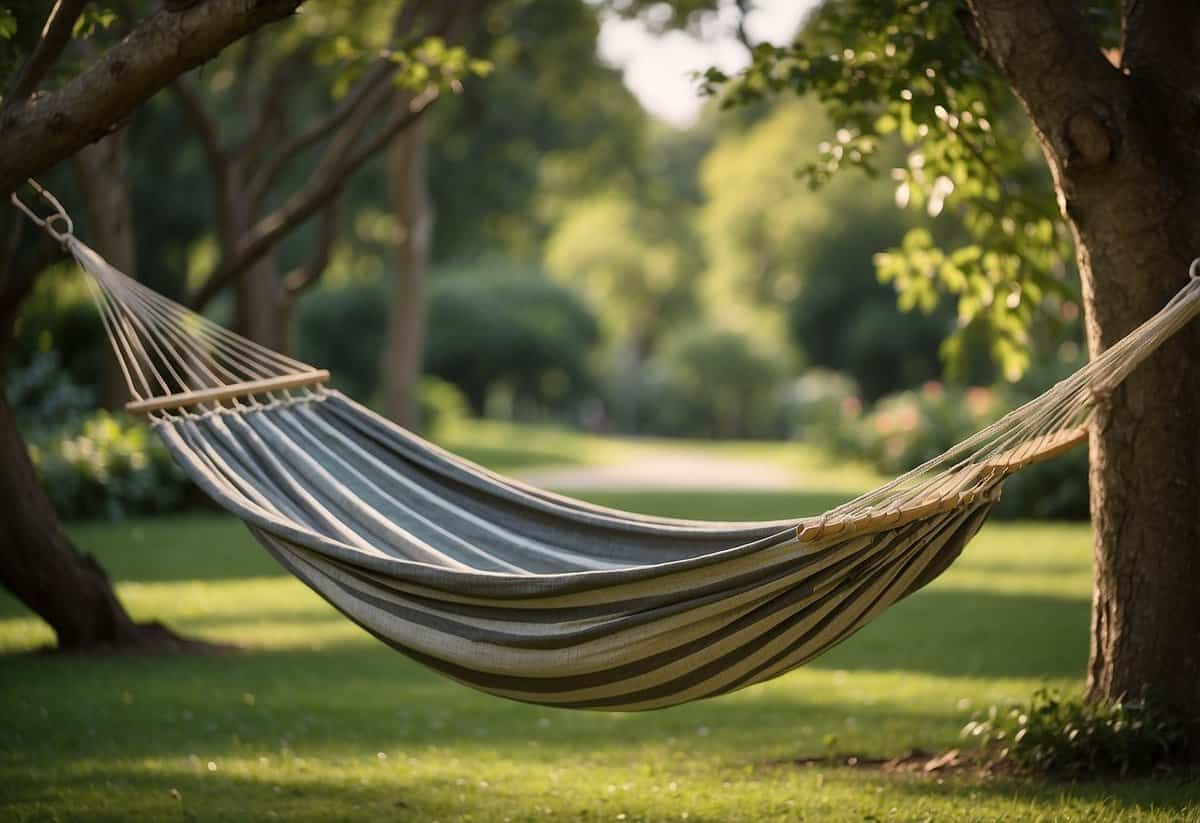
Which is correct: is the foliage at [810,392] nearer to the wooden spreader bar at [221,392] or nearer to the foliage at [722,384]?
the foliage at [722,384]

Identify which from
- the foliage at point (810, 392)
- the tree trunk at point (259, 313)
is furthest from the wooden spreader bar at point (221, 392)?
the foliage at point (810, 392)

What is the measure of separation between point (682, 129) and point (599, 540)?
4513 centimetres

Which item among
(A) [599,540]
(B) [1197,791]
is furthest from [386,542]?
(B) [1197,791]

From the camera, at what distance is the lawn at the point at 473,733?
360 centimetres

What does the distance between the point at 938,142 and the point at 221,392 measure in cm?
255

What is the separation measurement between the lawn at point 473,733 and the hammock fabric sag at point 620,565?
0.71m

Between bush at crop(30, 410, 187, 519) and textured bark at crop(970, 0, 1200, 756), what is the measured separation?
7460mm

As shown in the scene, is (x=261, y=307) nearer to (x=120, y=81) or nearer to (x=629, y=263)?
(x=120, y=81)

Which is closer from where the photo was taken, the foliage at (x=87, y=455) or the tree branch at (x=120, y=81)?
the tree branch at (x=120, y=81)

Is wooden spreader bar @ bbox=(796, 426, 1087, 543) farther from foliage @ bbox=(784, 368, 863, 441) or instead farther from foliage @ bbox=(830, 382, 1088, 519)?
foliage @ bbox=(784, 368, 863, 441)

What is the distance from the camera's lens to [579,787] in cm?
386

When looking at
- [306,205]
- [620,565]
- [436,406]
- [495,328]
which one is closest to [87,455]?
[306,205]

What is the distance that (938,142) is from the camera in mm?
4832

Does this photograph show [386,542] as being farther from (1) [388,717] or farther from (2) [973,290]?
(2) [973,290]
